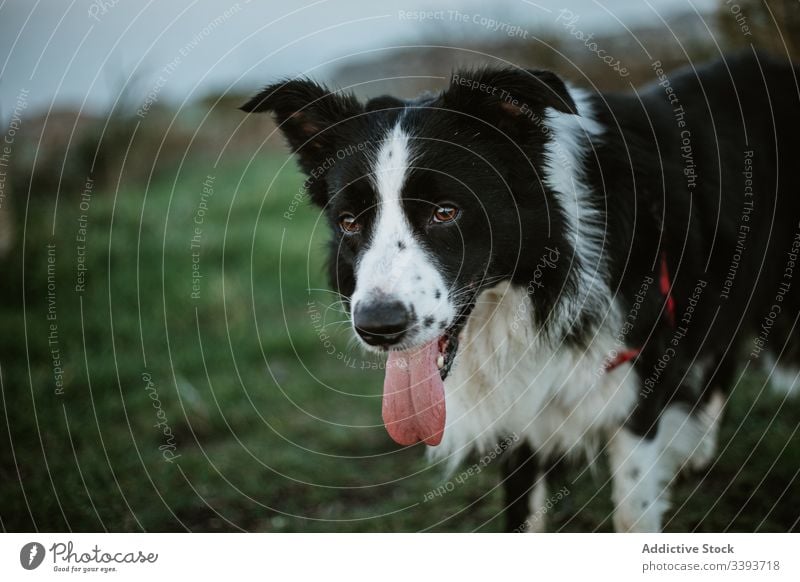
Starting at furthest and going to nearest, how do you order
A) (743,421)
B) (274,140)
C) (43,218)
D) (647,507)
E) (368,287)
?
(274,140) < (43,218) < (743,421) < (647,507) < (368,287)

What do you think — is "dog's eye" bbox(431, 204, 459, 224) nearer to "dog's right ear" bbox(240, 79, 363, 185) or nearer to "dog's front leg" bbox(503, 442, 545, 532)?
"dog's right ear" bbox(240, 79, 363, 185)

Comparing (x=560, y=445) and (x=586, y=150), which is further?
(x=560, y=445)

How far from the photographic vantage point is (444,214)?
2439 mm

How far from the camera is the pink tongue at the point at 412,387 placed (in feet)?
7.95

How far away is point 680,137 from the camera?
9.21 feet

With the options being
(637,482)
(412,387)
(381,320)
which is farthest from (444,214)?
(637,482)

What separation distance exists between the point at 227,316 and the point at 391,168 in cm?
324

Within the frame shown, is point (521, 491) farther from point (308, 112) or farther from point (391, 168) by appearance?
point (308, 112)

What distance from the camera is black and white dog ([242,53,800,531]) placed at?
2.42 meters

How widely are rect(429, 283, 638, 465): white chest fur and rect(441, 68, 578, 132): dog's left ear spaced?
636 millimetres

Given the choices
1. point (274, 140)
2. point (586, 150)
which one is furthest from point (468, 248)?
point (274, 140)

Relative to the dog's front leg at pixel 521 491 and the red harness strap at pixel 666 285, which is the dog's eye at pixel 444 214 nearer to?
the red harness strap at pixel 666 285
